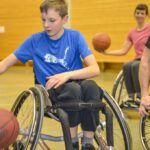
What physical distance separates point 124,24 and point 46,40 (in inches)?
186

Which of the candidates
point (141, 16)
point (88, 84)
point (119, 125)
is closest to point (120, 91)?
point (141, 16)

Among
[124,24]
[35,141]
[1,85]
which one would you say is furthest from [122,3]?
[35,141]

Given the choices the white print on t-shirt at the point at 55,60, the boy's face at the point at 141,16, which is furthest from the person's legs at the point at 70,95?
the boy's face at the point at 141,16

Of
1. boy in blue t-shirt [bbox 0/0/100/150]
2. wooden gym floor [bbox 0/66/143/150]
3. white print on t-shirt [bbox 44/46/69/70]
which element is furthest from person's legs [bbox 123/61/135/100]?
white print on t-shirt [bbox 44/46/69/70]

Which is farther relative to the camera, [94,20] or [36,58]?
[94,20]

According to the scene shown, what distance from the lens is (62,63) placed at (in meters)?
2.21

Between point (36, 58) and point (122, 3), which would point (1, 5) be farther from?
point (36, 58)

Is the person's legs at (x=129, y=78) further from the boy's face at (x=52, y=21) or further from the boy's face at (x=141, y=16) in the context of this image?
the boy's face at (x=52, y=21)

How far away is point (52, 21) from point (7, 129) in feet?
2.42

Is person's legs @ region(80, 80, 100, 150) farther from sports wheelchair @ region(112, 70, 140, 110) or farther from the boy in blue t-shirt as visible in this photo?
sports wheelchair @ region(112, 70, 140, 110)

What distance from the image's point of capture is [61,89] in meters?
2.06

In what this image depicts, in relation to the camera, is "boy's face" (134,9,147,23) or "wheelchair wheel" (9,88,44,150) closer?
"wheelchair wheel" (9,88,44,150)

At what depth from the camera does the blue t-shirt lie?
2.22 meters

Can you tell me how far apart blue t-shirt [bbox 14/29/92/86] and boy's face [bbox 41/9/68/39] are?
7 cm
